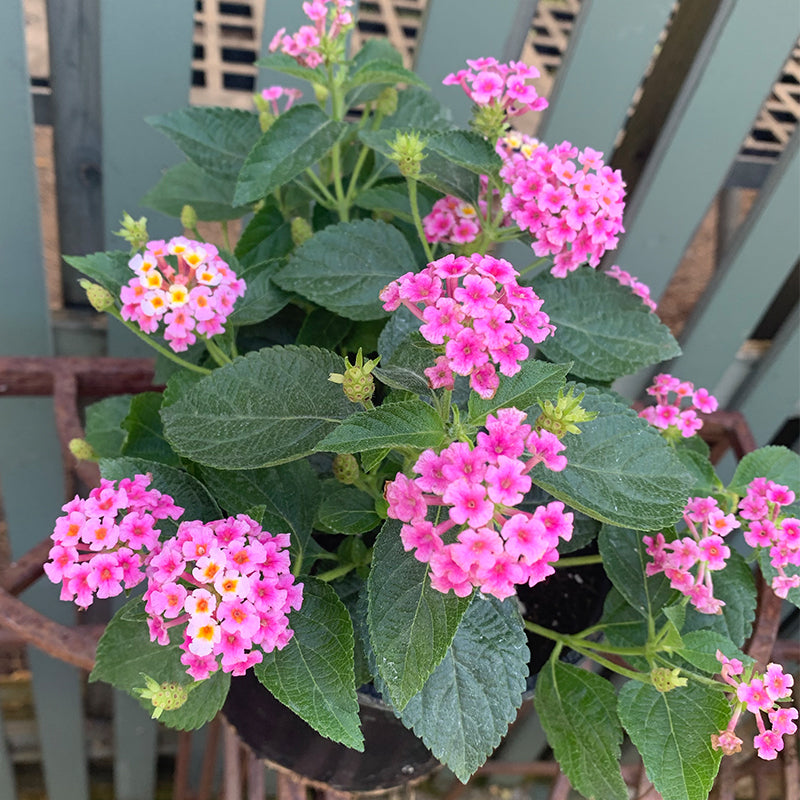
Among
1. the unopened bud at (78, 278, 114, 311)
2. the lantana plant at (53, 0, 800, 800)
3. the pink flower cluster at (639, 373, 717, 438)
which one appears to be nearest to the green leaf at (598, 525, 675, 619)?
the lantana plant at (53, 0, 800, 800)

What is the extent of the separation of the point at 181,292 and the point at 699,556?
0.44 meters

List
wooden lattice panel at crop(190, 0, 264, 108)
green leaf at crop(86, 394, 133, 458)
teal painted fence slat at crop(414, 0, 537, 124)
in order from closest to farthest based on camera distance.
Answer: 1. green leaf at crop(86, 394, 133, 458)
2. teal painted fence slat at crop(414, 0, 537, 124)
3. wooden lattice panel at crop(190, 0, 264, 108)

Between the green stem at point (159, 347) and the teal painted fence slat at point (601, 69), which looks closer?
the green stem at point (159, 347)

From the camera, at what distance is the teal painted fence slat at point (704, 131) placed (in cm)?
85

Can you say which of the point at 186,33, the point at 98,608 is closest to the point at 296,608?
the point at 186,33

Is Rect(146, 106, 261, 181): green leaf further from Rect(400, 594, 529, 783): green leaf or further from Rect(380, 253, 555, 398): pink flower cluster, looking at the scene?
Rect(400, 594, 529, 783): green leaf

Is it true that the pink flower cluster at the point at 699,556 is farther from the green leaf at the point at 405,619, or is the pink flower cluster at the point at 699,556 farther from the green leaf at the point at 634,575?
the green leaf at the point at 405,619

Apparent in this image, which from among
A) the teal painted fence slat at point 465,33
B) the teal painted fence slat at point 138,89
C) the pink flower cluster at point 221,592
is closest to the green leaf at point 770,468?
the pink flower cluster at point 221,592

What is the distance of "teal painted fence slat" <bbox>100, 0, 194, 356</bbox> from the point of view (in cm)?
80

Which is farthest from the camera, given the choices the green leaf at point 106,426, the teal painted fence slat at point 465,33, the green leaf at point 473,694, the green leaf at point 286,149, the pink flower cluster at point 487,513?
the teal painted fence slat at point 465,33

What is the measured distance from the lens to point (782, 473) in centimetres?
67

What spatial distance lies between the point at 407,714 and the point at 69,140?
2.61 ft

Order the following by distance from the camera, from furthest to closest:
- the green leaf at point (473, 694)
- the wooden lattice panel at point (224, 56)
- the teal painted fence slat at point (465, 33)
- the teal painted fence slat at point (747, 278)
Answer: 1. the wooden lattice panel at point (224, 56)
2. the teal painted fence slat at point (747, 278)
3. the teal painted fence slat at point (465, 33)
4. the green leaf at point (473, 694)

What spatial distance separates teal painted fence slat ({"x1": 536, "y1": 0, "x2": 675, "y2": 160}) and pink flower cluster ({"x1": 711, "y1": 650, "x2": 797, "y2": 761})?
0.65 meters
